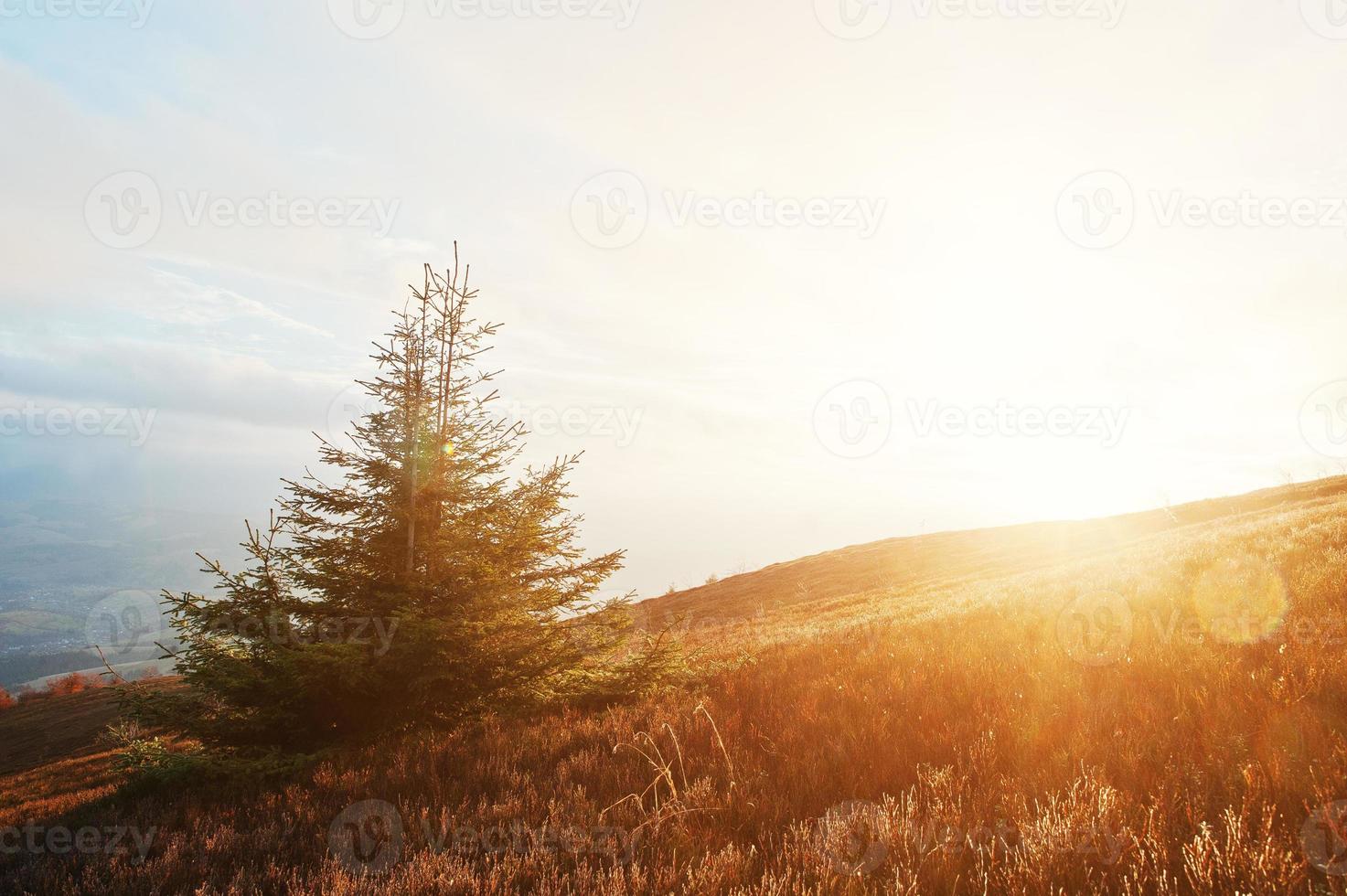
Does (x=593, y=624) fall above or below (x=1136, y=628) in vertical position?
above

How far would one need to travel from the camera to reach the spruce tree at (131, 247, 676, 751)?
6742 millimetres

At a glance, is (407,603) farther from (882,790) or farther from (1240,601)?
(1240,601)

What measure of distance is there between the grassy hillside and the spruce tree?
79cm

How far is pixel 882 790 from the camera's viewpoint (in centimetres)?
445

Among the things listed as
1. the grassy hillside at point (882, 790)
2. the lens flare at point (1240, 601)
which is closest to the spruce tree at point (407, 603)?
the grassy hillside at point (882, 790)

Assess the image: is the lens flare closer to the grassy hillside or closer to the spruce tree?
the grassy hillside

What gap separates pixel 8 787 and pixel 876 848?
39.1 metres

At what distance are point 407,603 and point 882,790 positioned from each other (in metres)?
5.70

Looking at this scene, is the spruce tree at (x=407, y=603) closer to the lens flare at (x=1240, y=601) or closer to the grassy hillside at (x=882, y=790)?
the grassy hillside at (x=882, y=790)

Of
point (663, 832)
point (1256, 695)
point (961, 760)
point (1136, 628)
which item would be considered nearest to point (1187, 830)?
point (961, 760)

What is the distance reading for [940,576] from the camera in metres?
37.0

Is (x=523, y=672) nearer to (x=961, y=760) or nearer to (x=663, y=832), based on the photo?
(x=663, y=832)

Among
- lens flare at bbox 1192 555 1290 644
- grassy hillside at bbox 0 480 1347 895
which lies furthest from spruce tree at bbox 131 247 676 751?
lens flare at bbox 1192 555 1290 644

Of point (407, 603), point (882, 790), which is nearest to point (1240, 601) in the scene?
point (882, 790)
